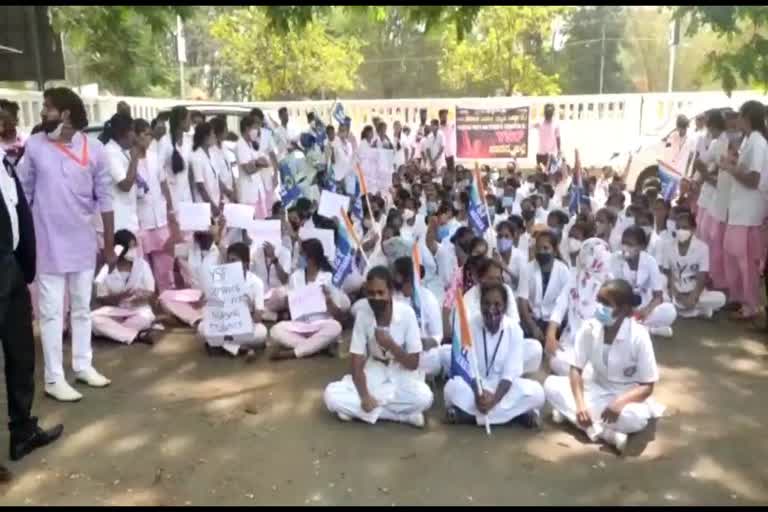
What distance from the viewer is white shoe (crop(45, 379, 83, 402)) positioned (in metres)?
4.89

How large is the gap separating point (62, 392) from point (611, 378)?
326 cm

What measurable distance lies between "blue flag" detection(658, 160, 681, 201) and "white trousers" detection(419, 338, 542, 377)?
13.7 ft

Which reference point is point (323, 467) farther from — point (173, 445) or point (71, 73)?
point (71, 73)

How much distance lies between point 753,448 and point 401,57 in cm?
4311

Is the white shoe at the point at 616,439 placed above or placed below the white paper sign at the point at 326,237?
below

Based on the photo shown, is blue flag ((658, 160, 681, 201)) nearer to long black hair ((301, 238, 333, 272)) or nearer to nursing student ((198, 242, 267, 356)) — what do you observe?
long black hair ((301, 238, 333, 272))

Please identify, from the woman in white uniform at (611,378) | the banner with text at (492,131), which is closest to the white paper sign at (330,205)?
the woman in white uniform at (611,378)

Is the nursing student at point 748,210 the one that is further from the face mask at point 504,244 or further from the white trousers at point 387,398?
the white trousers at point 387,398

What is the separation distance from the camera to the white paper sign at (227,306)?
5.76m

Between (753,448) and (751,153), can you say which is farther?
(751,153)

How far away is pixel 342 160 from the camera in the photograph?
10.9m

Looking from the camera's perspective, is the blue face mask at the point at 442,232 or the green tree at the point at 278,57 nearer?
the blue face mask at the point at 442,232

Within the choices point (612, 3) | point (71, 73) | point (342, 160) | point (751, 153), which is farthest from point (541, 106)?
point (71, 73)

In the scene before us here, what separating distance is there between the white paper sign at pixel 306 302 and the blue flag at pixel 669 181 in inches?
181
